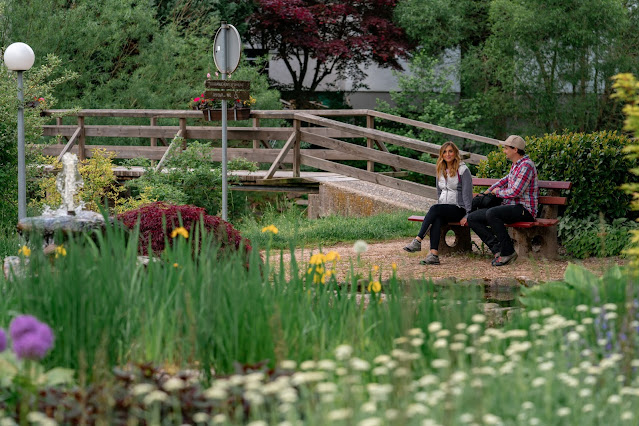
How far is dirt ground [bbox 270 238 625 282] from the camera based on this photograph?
791 centimetres

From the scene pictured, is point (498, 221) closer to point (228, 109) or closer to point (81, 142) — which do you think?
point (228, 109)

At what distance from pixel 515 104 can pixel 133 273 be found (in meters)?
16.3

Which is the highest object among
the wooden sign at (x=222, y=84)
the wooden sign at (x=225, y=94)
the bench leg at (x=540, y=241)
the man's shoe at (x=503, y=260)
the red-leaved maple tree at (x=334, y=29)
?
the red-leaved maple tree at (x=334, y=29)

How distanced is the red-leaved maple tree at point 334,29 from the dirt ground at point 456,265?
1195cm

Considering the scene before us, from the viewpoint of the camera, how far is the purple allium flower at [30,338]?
2695 mm

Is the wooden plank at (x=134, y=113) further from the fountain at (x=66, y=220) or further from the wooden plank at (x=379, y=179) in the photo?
the fountain at (x=66, y=220)

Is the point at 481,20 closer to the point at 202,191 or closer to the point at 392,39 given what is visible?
the point at 392,39

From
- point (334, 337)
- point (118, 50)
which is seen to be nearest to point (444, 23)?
point (118, 50)

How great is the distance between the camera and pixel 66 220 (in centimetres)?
543

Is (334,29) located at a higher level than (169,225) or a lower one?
higher

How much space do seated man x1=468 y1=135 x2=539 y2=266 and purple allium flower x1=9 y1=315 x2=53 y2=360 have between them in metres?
6.14

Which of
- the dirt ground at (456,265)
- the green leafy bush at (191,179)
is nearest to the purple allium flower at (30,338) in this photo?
the dirt ground at (456,265)

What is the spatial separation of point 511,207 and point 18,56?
5375mm

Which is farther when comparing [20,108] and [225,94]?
[225,94]
